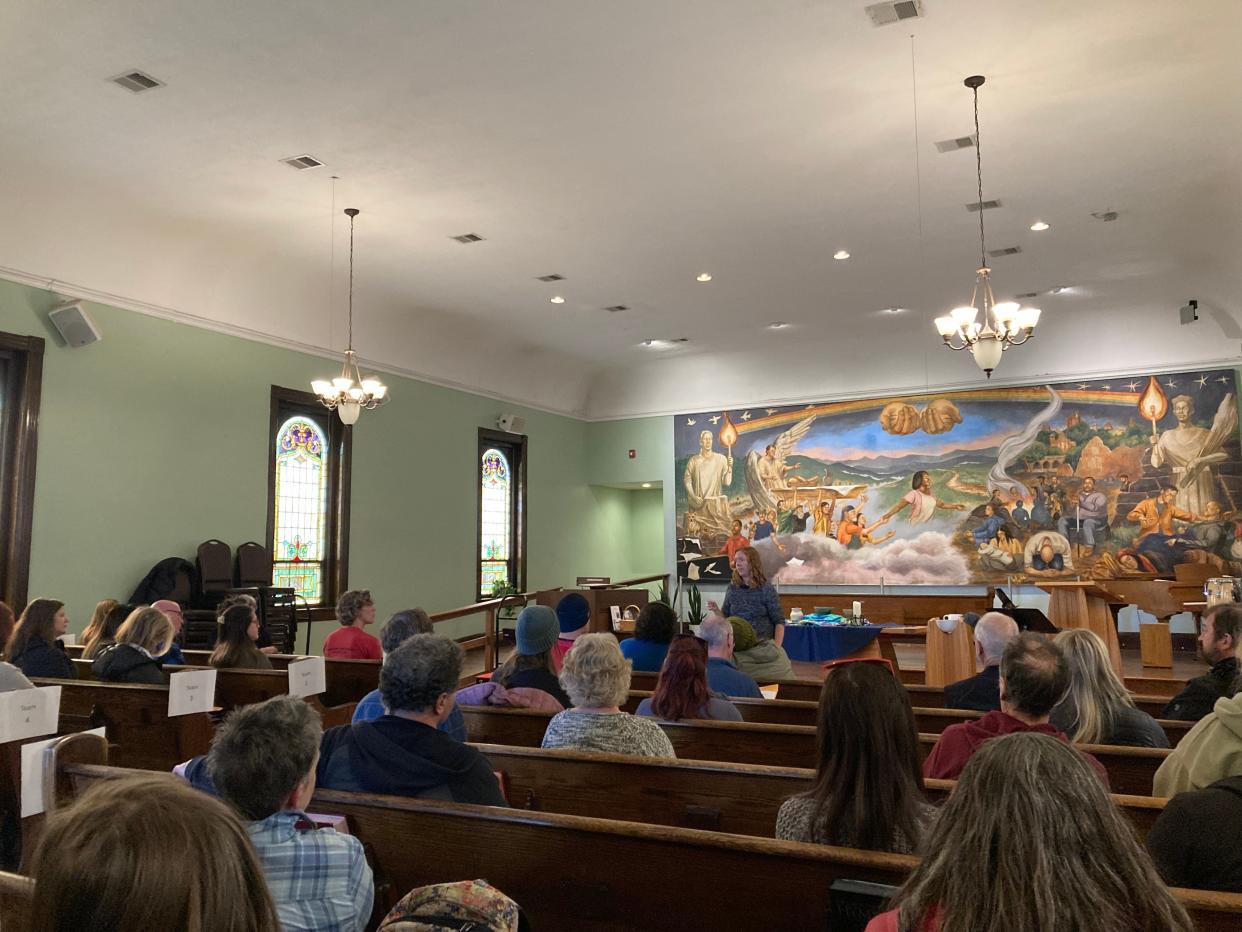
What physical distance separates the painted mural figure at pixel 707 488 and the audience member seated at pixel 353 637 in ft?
26.6

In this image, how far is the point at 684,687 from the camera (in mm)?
3535

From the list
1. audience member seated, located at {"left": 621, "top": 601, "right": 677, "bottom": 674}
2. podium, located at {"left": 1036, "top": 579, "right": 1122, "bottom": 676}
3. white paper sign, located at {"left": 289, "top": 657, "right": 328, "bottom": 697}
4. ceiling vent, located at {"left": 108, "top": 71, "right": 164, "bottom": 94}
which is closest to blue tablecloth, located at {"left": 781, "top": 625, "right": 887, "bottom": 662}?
podium, located at {"left": 1036, "top": 579, "right": 1122, "bottom": 676}

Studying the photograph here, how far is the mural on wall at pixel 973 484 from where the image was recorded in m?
10.8

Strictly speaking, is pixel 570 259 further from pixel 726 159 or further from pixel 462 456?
pixel 462 456

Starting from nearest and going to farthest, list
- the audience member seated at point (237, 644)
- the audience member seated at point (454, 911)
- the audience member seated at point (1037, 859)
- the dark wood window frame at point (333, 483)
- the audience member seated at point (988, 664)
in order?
the audience member seated at point (1037, 859) → the audience member seated at point (454, 911) → the audience member seated at point (988, 664) → the audience member seated at point (237, 644) → the dark wood window frame at point (333, 483)

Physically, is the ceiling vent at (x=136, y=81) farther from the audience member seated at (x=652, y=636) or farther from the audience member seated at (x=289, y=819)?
the audience member seated at (x=289, y=819)

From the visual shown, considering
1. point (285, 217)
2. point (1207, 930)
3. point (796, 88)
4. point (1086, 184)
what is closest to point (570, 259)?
point (285, 217)

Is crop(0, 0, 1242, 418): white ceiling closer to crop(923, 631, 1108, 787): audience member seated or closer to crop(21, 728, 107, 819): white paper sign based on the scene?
crop(923, 631, 1108, 787): audience member seated

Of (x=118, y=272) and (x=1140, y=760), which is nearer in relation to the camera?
(x=1140, y=760)

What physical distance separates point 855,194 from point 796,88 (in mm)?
1954

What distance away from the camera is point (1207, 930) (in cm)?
152

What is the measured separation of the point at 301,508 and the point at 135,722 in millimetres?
5892

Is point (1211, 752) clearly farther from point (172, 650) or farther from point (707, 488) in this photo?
point (707, 488)

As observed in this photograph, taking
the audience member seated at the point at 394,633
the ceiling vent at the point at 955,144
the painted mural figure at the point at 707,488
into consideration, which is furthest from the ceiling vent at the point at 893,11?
the painted mural figure at the point at 707,488
